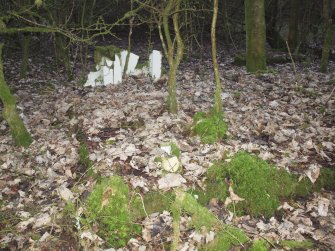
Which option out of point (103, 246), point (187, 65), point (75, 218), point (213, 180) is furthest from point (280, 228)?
point (187, 65)

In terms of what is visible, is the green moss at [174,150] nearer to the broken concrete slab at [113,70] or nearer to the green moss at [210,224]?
the green moss at [210,224]

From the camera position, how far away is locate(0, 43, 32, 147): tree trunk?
6.04m

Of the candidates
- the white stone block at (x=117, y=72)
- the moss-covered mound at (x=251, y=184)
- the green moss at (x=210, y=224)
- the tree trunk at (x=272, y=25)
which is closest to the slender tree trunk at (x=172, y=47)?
the moss-covered mound at (x=251, y=184)

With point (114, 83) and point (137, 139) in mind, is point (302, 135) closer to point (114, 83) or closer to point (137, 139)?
point (137, 139)

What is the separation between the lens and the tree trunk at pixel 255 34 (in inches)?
390

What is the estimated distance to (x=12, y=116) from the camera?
621 centimetres

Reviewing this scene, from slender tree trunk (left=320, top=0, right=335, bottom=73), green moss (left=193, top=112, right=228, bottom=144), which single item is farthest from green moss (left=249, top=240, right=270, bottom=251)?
slender tree trunk (left=320, top=0, right=335, bottom=73)

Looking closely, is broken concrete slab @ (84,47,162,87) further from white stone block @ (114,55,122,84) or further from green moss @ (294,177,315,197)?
green moss @ (294,177,315,197)

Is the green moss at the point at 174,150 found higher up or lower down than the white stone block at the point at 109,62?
lower down

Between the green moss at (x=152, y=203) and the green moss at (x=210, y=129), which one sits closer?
the green moss at (x=152, y=203)

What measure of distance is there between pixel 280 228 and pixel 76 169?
324cm

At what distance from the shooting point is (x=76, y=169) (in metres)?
5.70

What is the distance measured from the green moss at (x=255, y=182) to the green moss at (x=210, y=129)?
2.25 feet

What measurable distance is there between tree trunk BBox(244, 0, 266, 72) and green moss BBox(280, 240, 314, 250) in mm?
6951
